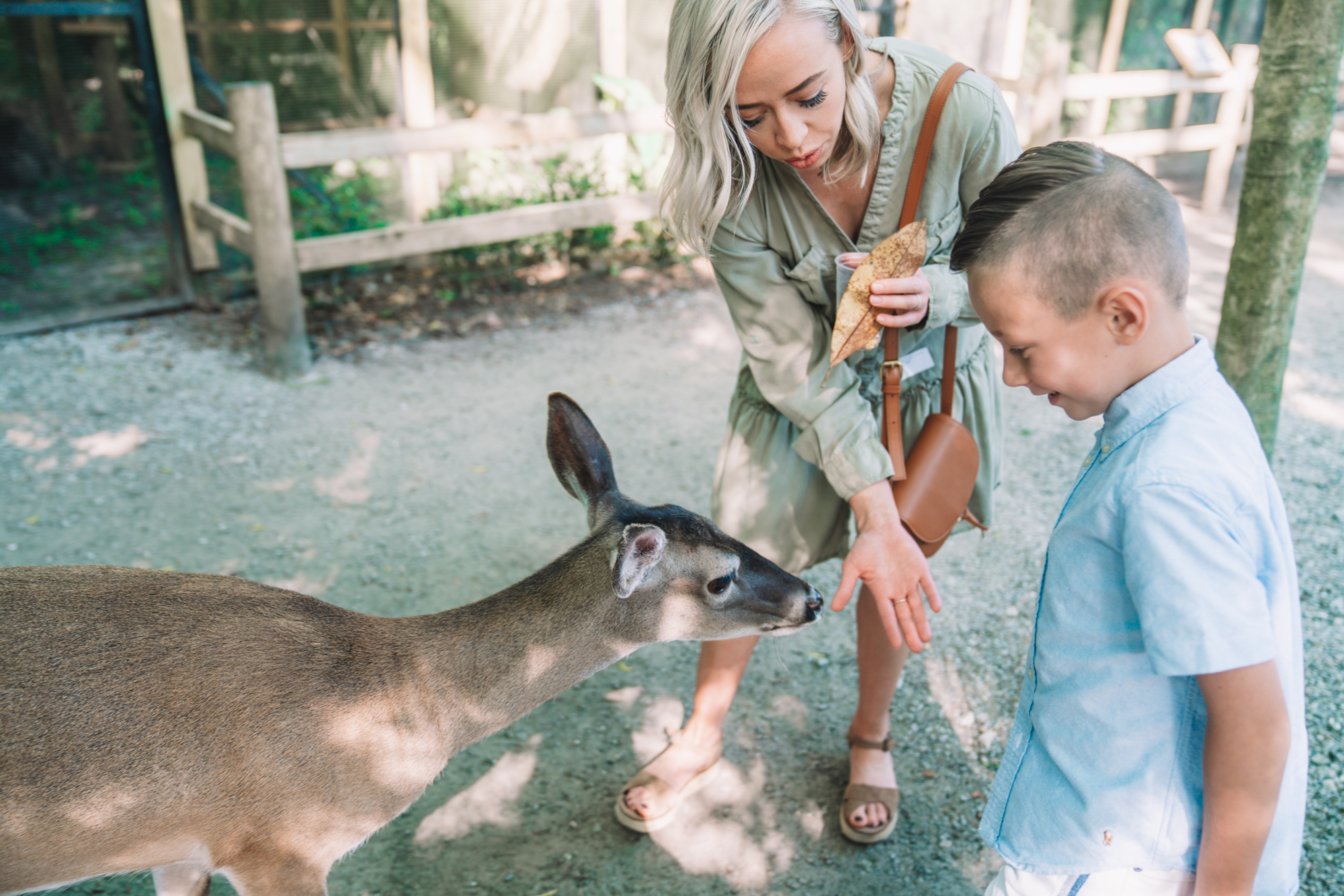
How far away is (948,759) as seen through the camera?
326cm

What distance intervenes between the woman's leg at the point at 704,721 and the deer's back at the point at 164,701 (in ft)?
3.05

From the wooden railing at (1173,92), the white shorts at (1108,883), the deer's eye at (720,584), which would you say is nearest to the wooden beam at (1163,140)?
the wooden railing at (1173,92)

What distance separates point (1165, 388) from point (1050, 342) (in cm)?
19

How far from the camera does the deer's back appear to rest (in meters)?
2.03

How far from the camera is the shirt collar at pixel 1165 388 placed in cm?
155

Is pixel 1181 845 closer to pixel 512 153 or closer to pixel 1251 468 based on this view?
pixel 1251 468

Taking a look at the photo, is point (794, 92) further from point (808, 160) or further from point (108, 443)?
point (108, 443)

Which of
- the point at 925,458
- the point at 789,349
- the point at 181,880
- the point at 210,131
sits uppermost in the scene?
the point at 789,349

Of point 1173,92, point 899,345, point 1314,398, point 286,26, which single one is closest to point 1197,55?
point 1173,92

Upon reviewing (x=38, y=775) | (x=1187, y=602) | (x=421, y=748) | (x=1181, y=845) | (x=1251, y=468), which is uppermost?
(x=1251, y=468)

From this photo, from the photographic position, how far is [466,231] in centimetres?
642

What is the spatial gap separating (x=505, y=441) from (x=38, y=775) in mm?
3399

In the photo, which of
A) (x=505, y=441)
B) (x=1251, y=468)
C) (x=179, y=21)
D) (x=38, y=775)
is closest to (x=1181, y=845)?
(x=1251, y=468)

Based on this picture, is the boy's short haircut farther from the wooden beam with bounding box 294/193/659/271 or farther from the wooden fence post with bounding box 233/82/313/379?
the wooden fence post with bounding box 233/82/313/379
